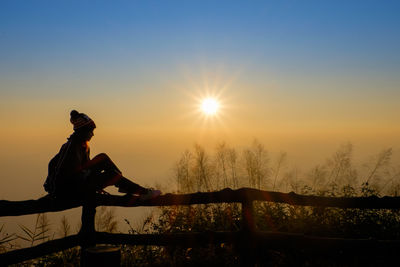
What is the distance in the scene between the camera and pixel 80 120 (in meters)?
5.31

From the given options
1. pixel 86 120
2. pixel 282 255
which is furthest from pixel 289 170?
pixel 86 120

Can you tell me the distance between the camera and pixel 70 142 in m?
5.10

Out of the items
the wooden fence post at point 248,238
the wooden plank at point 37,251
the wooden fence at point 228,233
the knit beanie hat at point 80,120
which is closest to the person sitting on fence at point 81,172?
the knit beanie hat at point 80,120

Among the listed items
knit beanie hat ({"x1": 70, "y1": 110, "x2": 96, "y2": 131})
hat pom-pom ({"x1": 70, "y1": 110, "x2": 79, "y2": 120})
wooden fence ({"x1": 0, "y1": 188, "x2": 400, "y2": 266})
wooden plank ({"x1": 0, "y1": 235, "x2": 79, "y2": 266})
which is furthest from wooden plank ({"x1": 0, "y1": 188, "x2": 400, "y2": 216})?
hat pom-pom ({"x1": 70, "y1": 110, "x2": 79, "y2": 120})

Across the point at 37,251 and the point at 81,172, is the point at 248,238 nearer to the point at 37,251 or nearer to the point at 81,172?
the point at 81,172

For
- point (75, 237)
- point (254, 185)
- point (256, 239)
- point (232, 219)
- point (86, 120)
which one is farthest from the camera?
point (254, 185)

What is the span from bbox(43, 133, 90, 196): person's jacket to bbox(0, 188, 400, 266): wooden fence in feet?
0.62

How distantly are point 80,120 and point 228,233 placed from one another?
252 cm

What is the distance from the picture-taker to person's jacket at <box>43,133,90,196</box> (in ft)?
16.0

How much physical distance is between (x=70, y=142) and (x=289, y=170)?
210 inches

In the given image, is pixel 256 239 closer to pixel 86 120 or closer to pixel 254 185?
pixel 86 120

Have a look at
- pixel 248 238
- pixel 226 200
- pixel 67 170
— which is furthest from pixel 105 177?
pixel 248 238

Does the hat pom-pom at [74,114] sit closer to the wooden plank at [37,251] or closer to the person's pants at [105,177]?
the person's pants at [105,177]

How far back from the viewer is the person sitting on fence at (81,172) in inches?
194
